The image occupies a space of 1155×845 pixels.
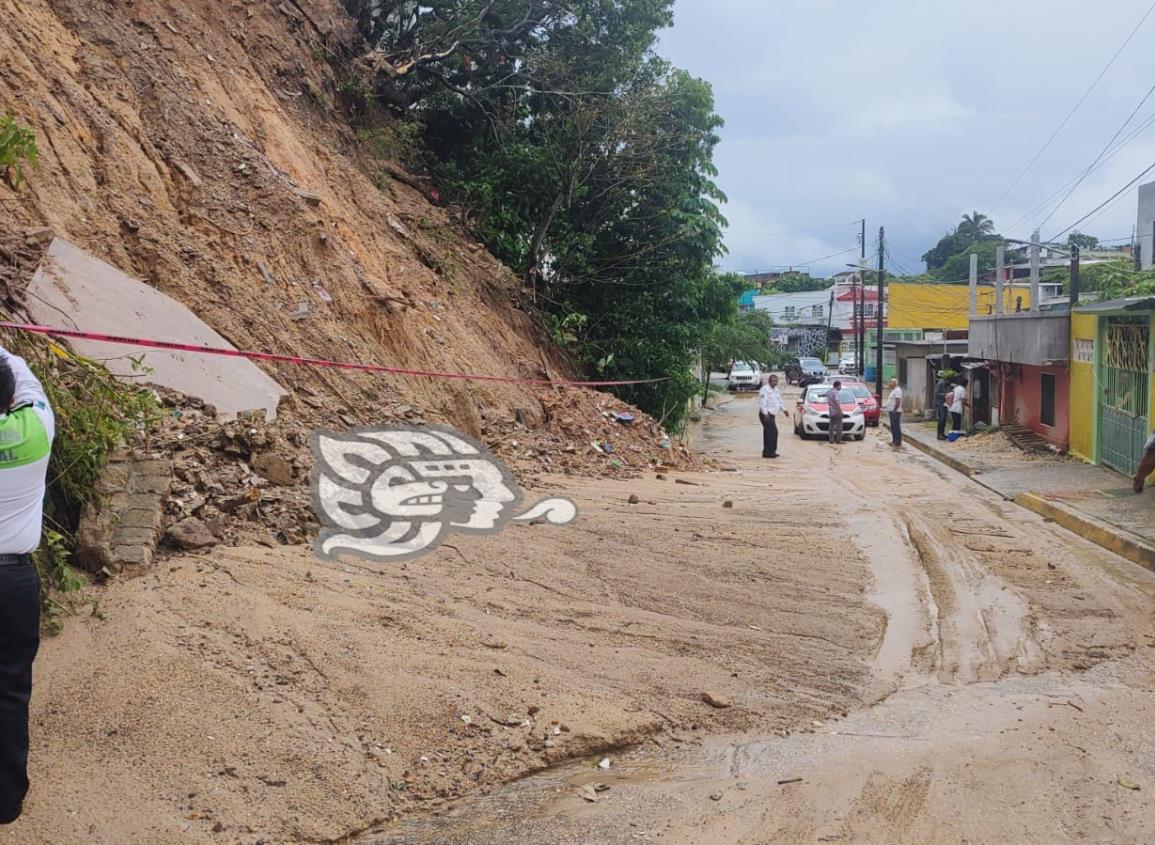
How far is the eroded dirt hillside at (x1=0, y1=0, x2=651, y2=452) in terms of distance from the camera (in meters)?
9.44

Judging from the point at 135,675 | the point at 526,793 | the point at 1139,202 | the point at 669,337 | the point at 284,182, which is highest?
the point at 1139,202

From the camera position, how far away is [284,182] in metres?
11.8

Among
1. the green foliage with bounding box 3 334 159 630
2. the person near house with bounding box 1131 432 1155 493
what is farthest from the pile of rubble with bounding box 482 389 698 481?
the person near house with bounding box 1131 432 1155 493

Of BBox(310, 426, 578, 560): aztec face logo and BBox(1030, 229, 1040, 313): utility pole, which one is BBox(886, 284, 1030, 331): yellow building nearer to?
BBox(1030, 229, 1040, 313): utility pole

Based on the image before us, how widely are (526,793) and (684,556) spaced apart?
3808 mm

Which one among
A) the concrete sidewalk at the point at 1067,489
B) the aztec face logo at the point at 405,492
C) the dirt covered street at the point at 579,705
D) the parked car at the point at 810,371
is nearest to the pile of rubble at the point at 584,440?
the aztec face logo at the point at 405,492

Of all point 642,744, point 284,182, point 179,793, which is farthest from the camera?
point 284,182

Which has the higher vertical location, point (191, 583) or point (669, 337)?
point (669, 337)

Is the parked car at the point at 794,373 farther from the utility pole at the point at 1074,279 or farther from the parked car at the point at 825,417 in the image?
the utility pole at the point at 1074,279

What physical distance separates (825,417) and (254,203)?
51.7 ft

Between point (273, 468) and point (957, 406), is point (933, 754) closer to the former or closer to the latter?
point (273, 468)

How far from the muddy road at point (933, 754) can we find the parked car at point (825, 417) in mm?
14952

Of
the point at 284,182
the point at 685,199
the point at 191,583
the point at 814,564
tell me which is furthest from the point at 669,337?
the point at 191,583

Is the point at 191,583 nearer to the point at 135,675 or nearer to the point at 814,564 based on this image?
the point at 135,675
